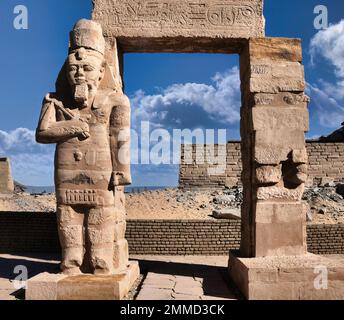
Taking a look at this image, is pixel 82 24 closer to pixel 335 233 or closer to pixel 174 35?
pixel 174 35

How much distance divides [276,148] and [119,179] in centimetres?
217

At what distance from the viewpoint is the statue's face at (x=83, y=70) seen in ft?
15.5

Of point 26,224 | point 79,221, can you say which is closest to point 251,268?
point 79,221

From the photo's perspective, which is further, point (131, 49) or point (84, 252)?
point (131, 49)

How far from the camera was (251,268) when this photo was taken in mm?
4652

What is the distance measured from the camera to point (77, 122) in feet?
15.6

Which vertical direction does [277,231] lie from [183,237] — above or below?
above

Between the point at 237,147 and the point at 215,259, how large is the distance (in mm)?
8830

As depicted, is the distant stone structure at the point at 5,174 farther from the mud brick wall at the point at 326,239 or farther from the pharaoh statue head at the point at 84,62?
the pharaoh statue head at the point at 84,62

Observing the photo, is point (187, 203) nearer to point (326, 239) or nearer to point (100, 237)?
point (326, 239)

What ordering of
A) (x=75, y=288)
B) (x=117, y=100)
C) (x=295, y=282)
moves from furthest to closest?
(x=117, y=100) → (x=295, y=282) → (x=75, y=288)

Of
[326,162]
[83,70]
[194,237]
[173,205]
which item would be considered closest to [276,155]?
[83,70]

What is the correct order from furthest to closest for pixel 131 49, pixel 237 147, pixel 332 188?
pixel 237 147 < pixel 332 188 < pixel 131 49

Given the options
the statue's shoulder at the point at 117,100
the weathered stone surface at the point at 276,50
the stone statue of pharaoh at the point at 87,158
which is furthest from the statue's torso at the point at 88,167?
the weathered stone surface at the point at 276,50
